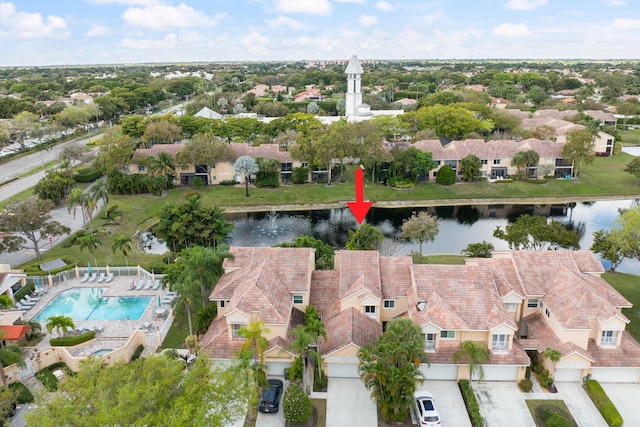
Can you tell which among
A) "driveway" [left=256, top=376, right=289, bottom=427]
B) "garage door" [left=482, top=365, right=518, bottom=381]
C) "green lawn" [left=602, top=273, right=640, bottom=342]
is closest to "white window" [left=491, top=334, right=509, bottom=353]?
"garage door" [left=482, top=365, right=518, bottom=381]

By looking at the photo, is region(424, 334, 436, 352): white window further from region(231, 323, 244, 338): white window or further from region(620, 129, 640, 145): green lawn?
region(620, 129, 640, 145): green lawn

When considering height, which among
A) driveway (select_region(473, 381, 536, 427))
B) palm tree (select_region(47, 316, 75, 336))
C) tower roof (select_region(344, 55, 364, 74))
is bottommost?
driveway (select_region(473, 381, 536, 427))

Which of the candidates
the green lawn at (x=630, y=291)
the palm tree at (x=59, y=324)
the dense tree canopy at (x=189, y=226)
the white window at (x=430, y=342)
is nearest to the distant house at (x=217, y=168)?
the dense tree canopy at (x=189, y=226)

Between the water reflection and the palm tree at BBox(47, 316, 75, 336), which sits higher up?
the palm tree at BBox(47, 316, 75, 336)

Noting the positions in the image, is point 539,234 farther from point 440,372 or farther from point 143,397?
point 143,397

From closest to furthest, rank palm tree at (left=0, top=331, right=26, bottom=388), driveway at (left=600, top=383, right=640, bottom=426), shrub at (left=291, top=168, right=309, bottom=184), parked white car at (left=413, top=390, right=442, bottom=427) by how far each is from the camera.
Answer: parked white car at (left=413, top=390, right=442, bottom=427)
driveway at (left=600, top=383, right=640, bottom=426)
palm tree at (left=0, top=331, right=26, bottom=388)
shrub at (left=291, top=168, right=309, bottom=184)

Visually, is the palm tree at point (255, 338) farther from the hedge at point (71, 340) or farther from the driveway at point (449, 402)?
the hedge at point (71, 340)

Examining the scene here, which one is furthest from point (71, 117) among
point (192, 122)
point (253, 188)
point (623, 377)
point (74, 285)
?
point (623, 377)
